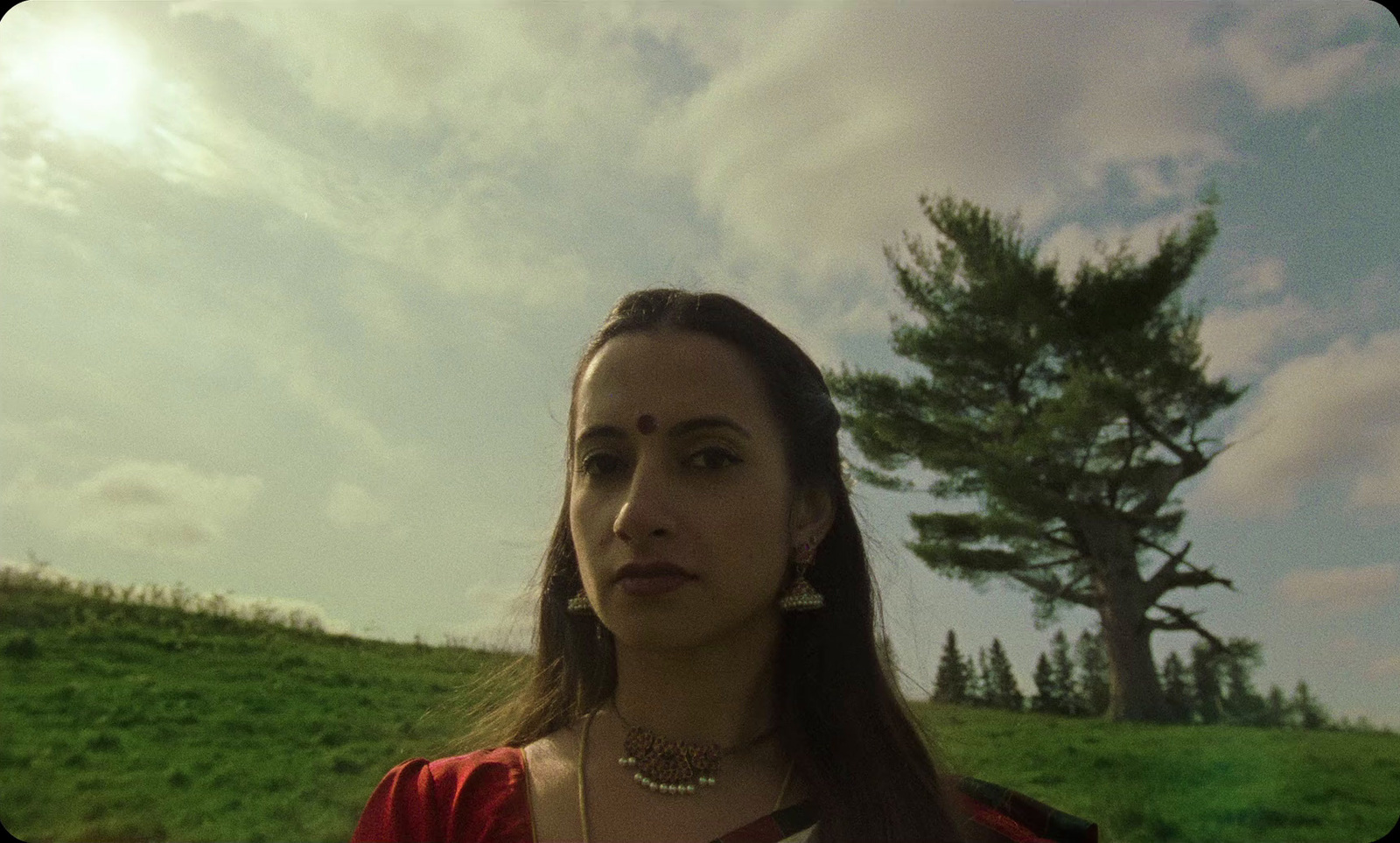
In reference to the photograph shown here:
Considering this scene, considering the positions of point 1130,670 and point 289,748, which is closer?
point 289,748

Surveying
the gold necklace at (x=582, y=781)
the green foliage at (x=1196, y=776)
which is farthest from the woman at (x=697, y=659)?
the green foliage at (x=1196, y=776)

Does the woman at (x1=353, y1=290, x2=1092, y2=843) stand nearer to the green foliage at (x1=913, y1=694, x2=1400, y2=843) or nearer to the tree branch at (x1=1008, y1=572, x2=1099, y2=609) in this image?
the green foliage at (x1=913, y1=694, x2=1400, y2=843)

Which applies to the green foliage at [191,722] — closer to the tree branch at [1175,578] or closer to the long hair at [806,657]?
the long hair at [806,657]

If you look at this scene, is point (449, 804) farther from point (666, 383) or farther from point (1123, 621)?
point (1123, 621)

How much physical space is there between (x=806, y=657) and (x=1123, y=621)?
1600 centimetres

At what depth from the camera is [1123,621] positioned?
54.7 feet

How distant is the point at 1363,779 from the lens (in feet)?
38.3

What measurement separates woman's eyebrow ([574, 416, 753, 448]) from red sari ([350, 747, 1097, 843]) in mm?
900

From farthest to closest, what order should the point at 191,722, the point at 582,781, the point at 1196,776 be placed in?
the point at 1196,776, the point at 191,722, the point at 582,781

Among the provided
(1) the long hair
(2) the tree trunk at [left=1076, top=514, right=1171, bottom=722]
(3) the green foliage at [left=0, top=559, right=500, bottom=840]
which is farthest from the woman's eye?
(2) the tree trunk at [left=1076, top=514, right=1171, bottom=722]

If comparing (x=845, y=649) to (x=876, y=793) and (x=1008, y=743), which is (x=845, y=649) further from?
(x=1008, y=743)

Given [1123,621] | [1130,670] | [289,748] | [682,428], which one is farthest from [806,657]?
[1123,621]

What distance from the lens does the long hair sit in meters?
2.50

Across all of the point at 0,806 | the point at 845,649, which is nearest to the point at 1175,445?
the point at 845,649
